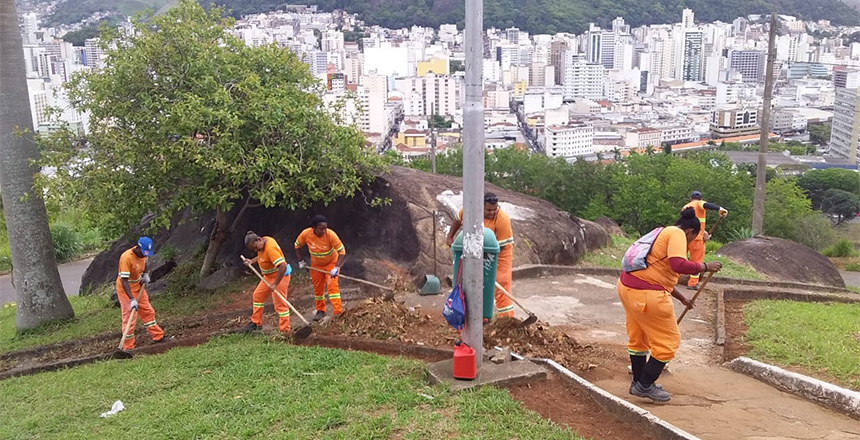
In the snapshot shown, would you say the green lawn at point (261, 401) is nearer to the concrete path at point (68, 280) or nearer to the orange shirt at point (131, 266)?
the orange shirt at point (131, 266)

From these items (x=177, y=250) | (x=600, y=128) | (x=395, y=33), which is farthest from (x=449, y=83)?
(x=177, y=250)

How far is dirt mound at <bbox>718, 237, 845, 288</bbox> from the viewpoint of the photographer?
45.4 ft

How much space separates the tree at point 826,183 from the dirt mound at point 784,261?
58162mm

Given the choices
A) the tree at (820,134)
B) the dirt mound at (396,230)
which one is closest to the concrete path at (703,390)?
the dirt mound at (396,230)

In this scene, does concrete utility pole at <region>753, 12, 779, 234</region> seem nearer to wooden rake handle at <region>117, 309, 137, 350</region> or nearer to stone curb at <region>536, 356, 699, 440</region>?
stone curb at <region>536, 356, 699, 440</region>

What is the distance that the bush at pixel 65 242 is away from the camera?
75.8ft

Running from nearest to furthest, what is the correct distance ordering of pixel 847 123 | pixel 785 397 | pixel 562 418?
pixel 562 418, pixel 785 397, pixel 847 123

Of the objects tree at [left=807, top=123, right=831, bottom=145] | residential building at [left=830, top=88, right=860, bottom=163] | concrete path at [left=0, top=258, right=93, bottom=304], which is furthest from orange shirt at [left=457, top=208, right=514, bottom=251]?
tree at [left=807, top=123, right=831, bottom=145]

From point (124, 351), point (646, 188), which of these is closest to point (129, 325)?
point (124, 351)

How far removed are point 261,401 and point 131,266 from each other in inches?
145

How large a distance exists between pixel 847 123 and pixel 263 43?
114 m

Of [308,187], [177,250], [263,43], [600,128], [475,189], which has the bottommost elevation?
[600,128]

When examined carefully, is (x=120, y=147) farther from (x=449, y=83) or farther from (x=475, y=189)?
(x=449, y=83)

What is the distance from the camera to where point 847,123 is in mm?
105562
